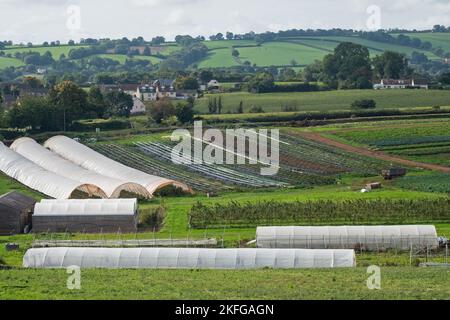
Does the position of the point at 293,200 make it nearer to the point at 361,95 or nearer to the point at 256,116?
the point at 256,116

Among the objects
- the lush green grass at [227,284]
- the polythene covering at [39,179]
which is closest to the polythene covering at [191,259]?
the lush green grass at [227,284]

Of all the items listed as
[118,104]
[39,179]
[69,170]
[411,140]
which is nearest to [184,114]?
[118,104]

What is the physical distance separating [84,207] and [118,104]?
174ft

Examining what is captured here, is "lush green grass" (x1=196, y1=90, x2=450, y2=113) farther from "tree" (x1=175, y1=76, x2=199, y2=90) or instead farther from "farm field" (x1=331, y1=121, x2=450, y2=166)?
"farm field" (x1=331, y1=121, x2=450, y2=166)

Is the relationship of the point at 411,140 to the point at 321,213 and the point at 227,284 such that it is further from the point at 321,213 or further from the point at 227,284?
the point at 227,284

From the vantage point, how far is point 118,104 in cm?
10006

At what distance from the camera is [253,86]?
11619 cm

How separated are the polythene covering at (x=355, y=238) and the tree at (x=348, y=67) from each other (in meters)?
79.6

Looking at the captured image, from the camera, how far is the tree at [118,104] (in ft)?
325

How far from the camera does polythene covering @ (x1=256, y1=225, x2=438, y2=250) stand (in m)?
41.3

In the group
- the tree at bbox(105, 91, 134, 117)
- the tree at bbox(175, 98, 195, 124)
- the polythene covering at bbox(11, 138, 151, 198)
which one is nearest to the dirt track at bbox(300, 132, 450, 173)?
the tree at bbox(175, 98, 195, 124)

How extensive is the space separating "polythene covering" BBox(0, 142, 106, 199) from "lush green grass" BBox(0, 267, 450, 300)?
780 inches
